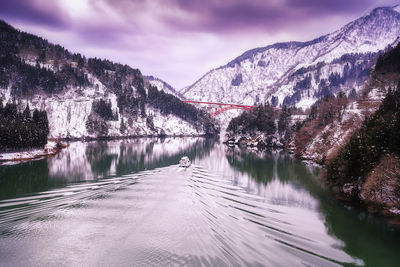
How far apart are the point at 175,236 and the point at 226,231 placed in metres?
4.77

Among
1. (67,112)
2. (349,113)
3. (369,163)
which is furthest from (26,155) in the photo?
(67,112)

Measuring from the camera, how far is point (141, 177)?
157 ft

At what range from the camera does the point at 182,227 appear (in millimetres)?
25266

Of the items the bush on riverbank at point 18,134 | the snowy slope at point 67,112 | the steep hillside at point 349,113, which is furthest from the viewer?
the snowy slope at point 67,112

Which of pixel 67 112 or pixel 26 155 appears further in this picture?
pixel 67 112

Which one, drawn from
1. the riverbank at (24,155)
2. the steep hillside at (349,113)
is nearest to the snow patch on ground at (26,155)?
the riverbank at (24,155)

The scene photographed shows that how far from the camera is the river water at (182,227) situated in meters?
19.3

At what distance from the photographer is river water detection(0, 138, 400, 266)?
63.4 ft

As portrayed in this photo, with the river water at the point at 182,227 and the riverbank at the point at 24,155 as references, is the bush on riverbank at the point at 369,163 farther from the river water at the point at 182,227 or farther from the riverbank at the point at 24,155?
the riverbank at the point at 24,155

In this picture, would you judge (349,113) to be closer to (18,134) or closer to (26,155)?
(26,155)

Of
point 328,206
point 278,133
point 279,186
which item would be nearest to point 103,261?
point 328,206

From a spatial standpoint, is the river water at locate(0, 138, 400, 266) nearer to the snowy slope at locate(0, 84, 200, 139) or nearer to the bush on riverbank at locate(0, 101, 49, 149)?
the bush on riverbank at locate(0, 101, 49, 149)

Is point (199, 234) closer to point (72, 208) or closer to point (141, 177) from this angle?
point (72, 208)

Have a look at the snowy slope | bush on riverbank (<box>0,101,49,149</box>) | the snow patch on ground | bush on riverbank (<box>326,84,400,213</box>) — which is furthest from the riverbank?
bush on riverbank (<box>326,84,400,213</box>)
